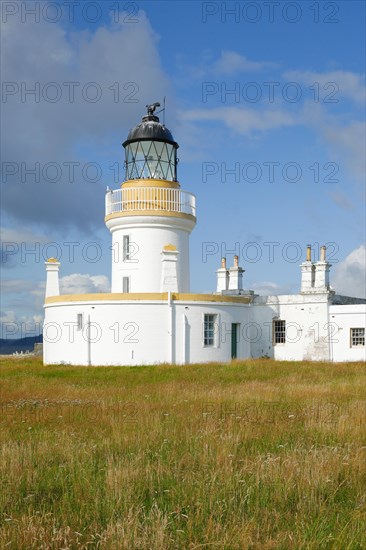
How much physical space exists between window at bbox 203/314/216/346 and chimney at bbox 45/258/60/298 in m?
7.65

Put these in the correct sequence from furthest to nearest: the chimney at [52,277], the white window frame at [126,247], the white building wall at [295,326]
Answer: the chimney at [52,277] → the white building wall at [295,326] → the white window frame at [126,247]

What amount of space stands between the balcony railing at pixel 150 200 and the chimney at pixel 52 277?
12.4ft

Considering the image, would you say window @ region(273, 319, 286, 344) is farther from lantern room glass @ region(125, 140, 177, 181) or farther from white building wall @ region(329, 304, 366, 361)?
lantern room glass @ region(125, 140, 177, 181)

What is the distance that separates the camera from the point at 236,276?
107 ft

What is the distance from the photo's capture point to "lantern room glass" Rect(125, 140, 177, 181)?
2728 cm

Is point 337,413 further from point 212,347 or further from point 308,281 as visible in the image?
point 308,281

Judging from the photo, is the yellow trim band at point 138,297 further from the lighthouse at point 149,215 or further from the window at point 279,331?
the window at point 279,331

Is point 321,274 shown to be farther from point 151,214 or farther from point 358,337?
point 151,214

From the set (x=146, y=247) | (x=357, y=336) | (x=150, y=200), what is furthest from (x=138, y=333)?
(x=357, y=336)

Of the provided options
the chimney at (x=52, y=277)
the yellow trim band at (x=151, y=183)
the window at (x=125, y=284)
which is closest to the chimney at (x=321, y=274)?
the yellow trim band at (x=151, y=183)

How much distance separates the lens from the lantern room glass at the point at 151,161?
27.3 metres

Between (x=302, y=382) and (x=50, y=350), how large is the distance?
13.1 meters

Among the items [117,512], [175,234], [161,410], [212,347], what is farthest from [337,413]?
[175,234]

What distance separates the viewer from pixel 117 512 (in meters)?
5.28
